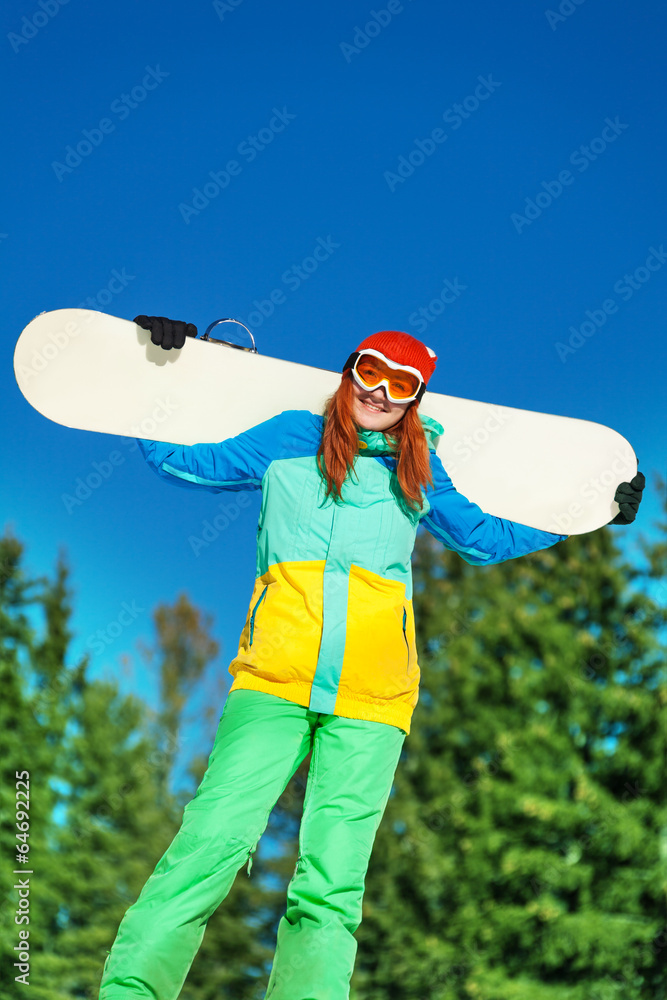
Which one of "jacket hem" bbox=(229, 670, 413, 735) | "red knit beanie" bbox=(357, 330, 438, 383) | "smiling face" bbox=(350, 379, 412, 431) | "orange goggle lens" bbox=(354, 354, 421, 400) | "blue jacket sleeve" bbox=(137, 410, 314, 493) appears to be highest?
"red knit beanie" bbox=(357, 330, 438, 383)

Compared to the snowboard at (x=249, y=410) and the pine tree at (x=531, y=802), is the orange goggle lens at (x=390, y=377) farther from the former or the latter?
the pine tree at (x=531, y=802)

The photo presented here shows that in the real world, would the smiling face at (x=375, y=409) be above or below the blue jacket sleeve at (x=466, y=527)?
above

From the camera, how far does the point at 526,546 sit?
2955 millimetres

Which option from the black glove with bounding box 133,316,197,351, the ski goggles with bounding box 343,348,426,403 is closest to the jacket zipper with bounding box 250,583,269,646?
the ski goggles with bounding box 343,348,426,403

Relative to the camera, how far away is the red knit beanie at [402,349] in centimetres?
277

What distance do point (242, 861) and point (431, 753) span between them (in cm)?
1209

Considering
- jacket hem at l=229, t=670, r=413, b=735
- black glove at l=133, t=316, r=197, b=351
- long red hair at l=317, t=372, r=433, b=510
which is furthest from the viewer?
black glove at l=133, t=316, r=197, b=351

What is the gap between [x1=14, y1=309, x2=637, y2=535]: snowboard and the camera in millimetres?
2955

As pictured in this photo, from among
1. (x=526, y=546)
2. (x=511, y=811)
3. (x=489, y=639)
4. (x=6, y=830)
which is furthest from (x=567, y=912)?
(x=526, y=546)

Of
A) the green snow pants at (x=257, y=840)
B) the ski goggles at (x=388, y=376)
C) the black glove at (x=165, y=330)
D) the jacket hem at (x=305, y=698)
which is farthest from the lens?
the black glove at (x=165, y=330)

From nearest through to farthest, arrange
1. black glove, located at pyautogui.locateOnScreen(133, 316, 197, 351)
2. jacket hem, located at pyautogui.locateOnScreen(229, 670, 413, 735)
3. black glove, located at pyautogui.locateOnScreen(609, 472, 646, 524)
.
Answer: jacket hem, located at pyautogui.locateOnScreen(229, 670, 413, 735) → black glove, located at pyautogui.locateOnScreen(133, 316, 197, 351) → black glove, located at pyautogui.locateOnScreen(609, 472, 646, 524)

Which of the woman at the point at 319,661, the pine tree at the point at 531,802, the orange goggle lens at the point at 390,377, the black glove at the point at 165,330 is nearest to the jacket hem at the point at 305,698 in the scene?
the woman at the point at 319,661

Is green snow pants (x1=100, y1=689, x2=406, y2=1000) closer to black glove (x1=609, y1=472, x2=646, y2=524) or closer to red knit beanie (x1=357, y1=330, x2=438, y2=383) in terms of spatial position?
red knit beanie (x1=357, y1=330, x2=438, y2=383)

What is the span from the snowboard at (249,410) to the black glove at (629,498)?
4 cm
